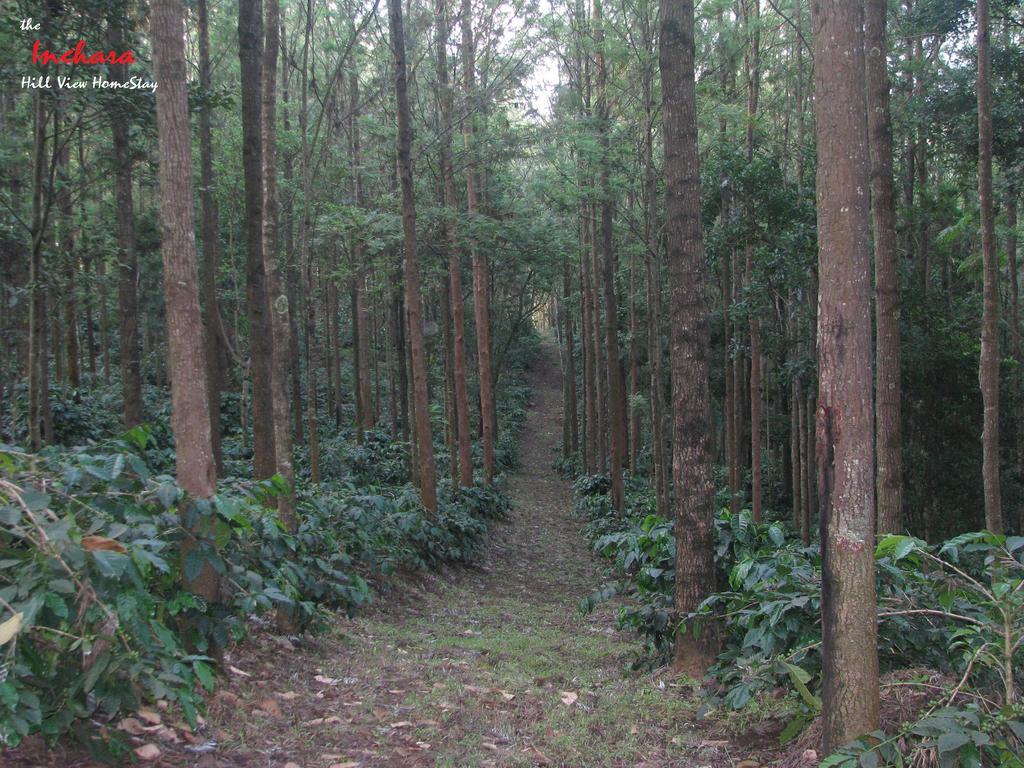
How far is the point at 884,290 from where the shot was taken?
310 inches

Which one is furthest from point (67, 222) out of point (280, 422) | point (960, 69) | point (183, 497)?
point (960, 69)

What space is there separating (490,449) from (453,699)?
14.2 metres

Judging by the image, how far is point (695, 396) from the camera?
5.88 m

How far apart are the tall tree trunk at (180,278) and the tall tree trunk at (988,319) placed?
8.79m

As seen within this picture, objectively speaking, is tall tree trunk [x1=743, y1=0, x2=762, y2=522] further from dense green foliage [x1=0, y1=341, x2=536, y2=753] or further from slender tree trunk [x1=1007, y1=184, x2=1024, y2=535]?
dense green foliage [x1=0, y1=341, x2=536, y2=753]

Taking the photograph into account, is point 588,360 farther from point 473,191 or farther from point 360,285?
point 473,191

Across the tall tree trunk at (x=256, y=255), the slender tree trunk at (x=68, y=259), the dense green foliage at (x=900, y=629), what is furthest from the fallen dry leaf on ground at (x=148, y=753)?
the slender tree trunk at (x=68, y=259)

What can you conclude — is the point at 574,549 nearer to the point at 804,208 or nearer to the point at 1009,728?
the point at 804,208

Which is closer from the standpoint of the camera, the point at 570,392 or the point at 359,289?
the point at 359,289

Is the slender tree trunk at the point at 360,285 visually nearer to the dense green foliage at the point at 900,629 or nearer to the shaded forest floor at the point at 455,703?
the shaded forest floor at the point at 455,703

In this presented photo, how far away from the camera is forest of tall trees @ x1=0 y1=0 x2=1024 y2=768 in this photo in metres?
3.16

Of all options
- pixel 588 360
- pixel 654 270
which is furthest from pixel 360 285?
pixel 654 270

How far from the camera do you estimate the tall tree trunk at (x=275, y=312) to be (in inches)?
265

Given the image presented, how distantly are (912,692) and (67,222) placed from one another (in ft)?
46.3
